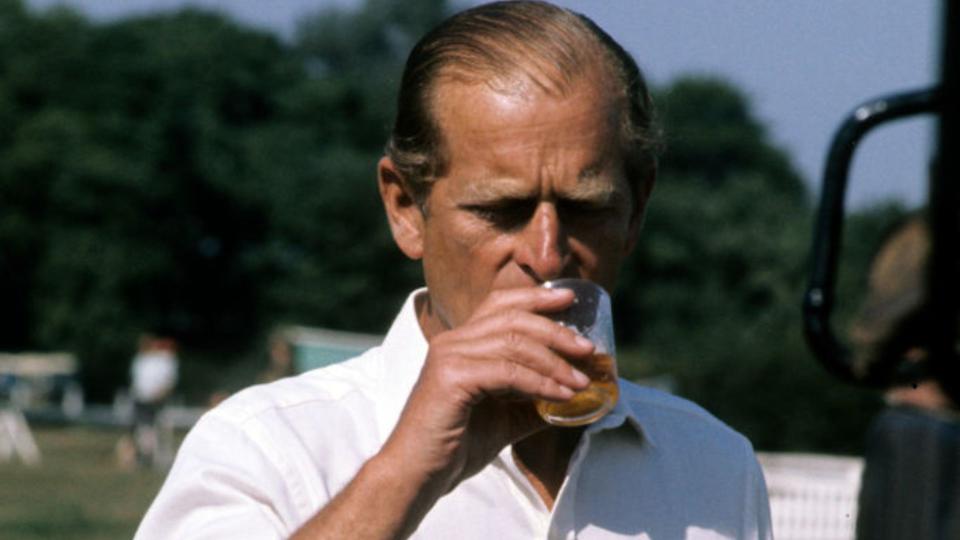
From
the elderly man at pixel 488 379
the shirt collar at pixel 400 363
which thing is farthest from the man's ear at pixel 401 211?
the shirt collar at pixel 400 363

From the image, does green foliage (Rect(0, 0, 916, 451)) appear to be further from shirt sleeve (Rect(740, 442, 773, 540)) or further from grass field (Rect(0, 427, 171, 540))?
shirt sleeve (Rect(740, 442, 773, 540))

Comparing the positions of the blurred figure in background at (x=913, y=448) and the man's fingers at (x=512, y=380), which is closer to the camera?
the blurred figure in background at (x=913, y=448)

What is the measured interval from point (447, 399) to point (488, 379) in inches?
2.2

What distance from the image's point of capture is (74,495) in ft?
69.8

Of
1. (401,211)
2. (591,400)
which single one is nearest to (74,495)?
(401,211)

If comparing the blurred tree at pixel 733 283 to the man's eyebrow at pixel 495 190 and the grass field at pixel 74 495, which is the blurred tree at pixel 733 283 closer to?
the man's eyebrow at pixel 495 190

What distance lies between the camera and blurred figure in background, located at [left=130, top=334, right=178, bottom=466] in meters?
28.2

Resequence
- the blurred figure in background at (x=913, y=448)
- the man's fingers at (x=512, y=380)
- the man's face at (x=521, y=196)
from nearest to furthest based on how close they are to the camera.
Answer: the blurred figure in background at (x=913, y=448) → the man's fingers at (x=512, y=380) → the man's face at (x=521, y=196)

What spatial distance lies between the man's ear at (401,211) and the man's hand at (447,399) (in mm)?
620

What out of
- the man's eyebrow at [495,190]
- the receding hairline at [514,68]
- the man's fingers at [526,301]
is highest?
the receding hairline at [514,68]

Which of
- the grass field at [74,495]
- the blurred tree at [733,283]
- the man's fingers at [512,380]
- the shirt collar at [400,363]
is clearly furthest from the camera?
the blurred tree at [733,283]

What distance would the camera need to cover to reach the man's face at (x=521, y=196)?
8.23ft

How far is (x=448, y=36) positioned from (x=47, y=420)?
3780 centimetres

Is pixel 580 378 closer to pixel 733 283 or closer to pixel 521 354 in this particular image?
pixel 521 354
